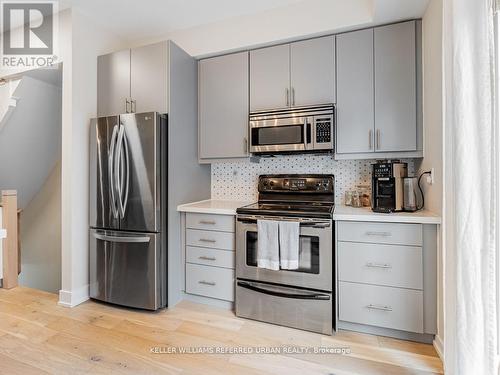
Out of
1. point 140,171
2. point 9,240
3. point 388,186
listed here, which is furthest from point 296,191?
point 9,240

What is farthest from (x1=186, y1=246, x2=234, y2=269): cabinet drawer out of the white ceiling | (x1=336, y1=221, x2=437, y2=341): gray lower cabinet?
the white ceiling

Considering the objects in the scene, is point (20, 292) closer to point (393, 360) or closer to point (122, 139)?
point (122, 139)

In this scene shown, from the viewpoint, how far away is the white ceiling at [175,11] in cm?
237

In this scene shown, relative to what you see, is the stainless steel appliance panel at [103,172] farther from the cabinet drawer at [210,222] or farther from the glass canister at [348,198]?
the glass canister at [348,198]

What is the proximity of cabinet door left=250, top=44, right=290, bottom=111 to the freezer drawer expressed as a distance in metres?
1.56

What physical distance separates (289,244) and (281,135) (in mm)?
969

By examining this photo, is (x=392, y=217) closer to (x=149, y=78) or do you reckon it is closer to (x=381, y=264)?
(x=381, y=264)

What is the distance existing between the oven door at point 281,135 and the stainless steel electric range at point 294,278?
0.57 m

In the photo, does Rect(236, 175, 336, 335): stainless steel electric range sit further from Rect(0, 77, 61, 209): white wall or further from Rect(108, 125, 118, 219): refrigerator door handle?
Rect(0, 77, 61, 209): white wall

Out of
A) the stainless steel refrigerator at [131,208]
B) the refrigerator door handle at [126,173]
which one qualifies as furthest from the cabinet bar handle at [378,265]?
the refrigerator door handle at [126,173]

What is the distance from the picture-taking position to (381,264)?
75.4 inches

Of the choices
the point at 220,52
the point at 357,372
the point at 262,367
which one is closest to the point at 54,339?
the point at 262,367

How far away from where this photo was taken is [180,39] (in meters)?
2.85

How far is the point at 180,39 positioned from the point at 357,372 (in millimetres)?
3212
